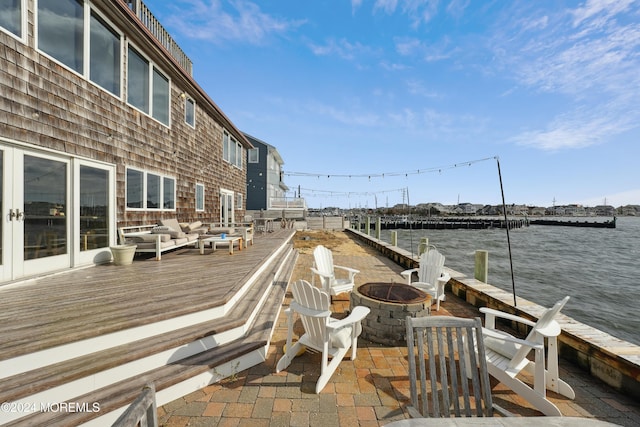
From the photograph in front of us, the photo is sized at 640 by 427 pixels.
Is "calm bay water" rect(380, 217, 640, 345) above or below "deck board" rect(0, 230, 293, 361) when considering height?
below

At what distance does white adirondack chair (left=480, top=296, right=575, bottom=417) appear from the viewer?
7.38 feet

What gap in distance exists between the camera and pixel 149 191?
6555 millimetres

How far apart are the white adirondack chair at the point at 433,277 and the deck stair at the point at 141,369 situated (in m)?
2.78

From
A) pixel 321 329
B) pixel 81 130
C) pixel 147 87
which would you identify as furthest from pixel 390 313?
pixel 147 87

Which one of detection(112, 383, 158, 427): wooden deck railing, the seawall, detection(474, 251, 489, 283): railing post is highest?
detection(112, 383, 158, 427): wooden deck railing

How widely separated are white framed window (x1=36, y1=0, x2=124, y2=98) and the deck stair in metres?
4.71

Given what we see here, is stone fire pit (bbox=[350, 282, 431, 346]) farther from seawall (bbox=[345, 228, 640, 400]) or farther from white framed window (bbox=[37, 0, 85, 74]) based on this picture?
white framed window (bbox=[37, 0, 85, 74])

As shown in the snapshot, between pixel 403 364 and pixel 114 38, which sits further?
pixel 114 38

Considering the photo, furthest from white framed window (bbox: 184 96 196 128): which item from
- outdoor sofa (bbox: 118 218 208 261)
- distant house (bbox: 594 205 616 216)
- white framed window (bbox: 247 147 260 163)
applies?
distant house (bbox: 594 205 616 216)

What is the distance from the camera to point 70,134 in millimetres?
4371

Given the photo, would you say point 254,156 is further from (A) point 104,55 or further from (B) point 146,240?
(B) point 146,240

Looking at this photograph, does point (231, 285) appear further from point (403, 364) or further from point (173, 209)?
point (173, 209)

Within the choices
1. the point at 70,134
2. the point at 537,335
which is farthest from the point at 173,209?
the point at 537,335

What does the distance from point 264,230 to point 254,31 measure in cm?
846
